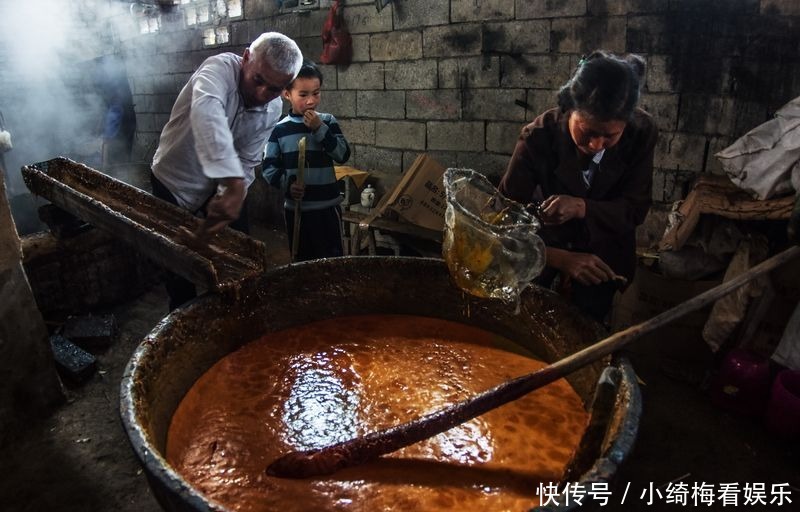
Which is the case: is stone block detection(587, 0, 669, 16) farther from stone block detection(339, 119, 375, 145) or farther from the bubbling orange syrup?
the bubbling orange syrup

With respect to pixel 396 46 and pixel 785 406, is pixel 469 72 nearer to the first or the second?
pixel 396 46

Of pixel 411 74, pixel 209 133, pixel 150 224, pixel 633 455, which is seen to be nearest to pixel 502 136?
pixel 411 74

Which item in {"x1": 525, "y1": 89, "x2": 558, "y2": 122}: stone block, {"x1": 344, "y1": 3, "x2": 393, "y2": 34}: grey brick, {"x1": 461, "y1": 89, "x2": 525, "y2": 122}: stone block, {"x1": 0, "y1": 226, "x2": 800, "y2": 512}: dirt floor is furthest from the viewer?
{"x1": 344, "y1": 3, "x2": 393, "y2": 34}: grey brick

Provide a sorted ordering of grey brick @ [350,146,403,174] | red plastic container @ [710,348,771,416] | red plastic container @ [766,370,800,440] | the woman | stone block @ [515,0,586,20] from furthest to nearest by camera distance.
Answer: grey brick @ [350,146,403,174] < stone block @ [515,0,586,20] < red plastic container @ [710,348,771,416] < red plastic container @ [766,370,800,440] < the woman

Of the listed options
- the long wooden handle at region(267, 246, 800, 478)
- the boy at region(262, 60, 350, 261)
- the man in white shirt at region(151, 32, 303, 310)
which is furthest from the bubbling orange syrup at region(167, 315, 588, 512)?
the boy at region(262, 60, 350, 261)

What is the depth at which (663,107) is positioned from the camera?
13.4 ft

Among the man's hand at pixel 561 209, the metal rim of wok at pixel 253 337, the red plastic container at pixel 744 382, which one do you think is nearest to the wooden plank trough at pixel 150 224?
the metal rim of wok at pixel 253 337

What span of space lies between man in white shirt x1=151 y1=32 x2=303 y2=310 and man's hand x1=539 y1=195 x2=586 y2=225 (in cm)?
145

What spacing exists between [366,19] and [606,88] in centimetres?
422

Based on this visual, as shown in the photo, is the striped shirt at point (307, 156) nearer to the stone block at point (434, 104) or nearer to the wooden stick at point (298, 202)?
the wooden stick at point (298, 202)

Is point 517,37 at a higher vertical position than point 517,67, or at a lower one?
higher

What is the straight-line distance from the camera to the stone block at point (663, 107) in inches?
159

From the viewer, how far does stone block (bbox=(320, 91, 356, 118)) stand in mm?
6133

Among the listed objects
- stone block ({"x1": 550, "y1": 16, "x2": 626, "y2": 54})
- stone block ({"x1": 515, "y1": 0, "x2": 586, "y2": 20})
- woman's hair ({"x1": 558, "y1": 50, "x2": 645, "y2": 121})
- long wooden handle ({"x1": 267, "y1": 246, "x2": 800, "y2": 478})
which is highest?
stone block ({"x1": 515, "y1": 0, "x2": 586, "y2": 20})
